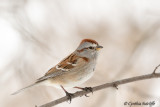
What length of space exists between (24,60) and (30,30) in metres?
0.56

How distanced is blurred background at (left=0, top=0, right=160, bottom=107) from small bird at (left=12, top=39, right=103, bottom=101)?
0.26 m

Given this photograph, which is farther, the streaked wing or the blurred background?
the blurred background

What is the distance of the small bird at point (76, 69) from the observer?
3.41 meters

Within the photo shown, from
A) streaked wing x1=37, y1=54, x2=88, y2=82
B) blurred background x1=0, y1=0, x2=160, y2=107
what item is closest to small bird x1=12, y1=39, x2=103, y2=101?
streaked wing x1=37, y1=54, x2=88, y2=82

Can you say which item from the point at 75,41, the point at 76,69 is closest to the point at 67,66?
the point at 76,69

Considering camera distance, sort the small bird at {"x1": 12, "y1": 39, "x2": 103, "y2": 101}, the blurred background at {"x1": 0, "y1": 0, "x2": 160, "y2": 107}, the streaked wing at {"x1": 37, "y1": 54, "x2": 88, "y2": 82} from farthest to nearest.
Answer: the blurred background at {"x1": 0, "y1": 0, "x2": 160, "y2": 107} → the streaked wing at {"x1": 37, "y1": 54, "x2": 88, "y2": 82} → the small bird at {"x1": 12, "y1": 39, "x2": 103, "y2": 101}

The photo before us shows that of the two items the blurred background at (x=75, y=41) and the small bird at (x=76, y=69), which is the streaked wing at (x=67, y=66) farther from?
the blurred background at (x=75, y=41)

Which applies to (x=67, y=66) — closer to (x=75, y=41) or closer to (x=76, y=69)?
(x=76, y=69)

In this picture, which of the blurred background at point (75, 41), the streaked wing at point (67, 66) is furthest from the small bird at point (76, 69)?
the blurred background at point (75, 41)

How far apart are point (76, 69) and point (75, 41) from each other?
1.18 metres

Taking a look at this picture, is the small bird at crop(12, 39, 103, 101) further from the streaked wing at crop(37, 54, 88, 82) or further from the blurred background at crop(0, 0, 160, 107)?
the blurred background at crop(0, 0, 160, 107)

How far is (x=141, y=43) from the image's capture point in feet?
14.0

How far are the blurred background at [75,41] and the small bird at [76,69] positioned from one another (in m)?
0.26

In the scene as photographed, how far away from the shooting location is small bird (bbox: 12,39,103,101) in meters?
3.41
